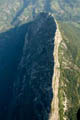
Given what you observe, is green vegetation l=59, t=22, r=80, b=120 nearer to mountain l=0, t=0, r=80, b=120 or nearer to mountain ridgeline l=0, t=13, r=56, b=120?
mountain l=0, t=0, r=80, b=120

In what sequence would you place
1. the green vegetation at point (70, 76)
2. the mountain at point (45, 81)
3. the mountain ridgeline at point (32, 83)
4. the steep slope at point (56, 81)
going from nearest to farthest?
the steep slope at point (56, 81)
the green vegetation at point (70, 76)
the mountain at point (45, 81)
the mountain ridgeline at point (32, 83)

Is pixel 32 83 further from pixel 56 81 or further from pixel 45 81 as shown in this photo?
pixel 56 81

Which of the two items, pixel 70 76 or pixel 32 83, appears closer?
pixel 70 76

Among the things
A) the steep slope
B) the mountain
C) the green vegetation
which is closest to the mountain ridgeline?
the mountain

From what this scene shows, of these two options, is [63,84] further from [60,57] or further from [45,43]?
[45,43]

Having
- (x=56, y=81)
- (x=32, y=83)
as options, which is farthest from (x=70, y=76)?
(x=32, y=83)

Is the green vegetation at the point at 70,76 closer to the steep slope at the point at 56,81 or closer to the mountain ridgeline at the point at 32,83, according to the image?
the steep slope at the point at 56,81

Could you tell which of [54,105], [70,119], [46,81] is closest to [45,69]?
[46,81]

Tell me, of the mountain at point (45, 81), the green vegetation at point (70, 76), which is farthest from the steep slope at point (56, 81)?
the green vegetation at point (70, 76)
